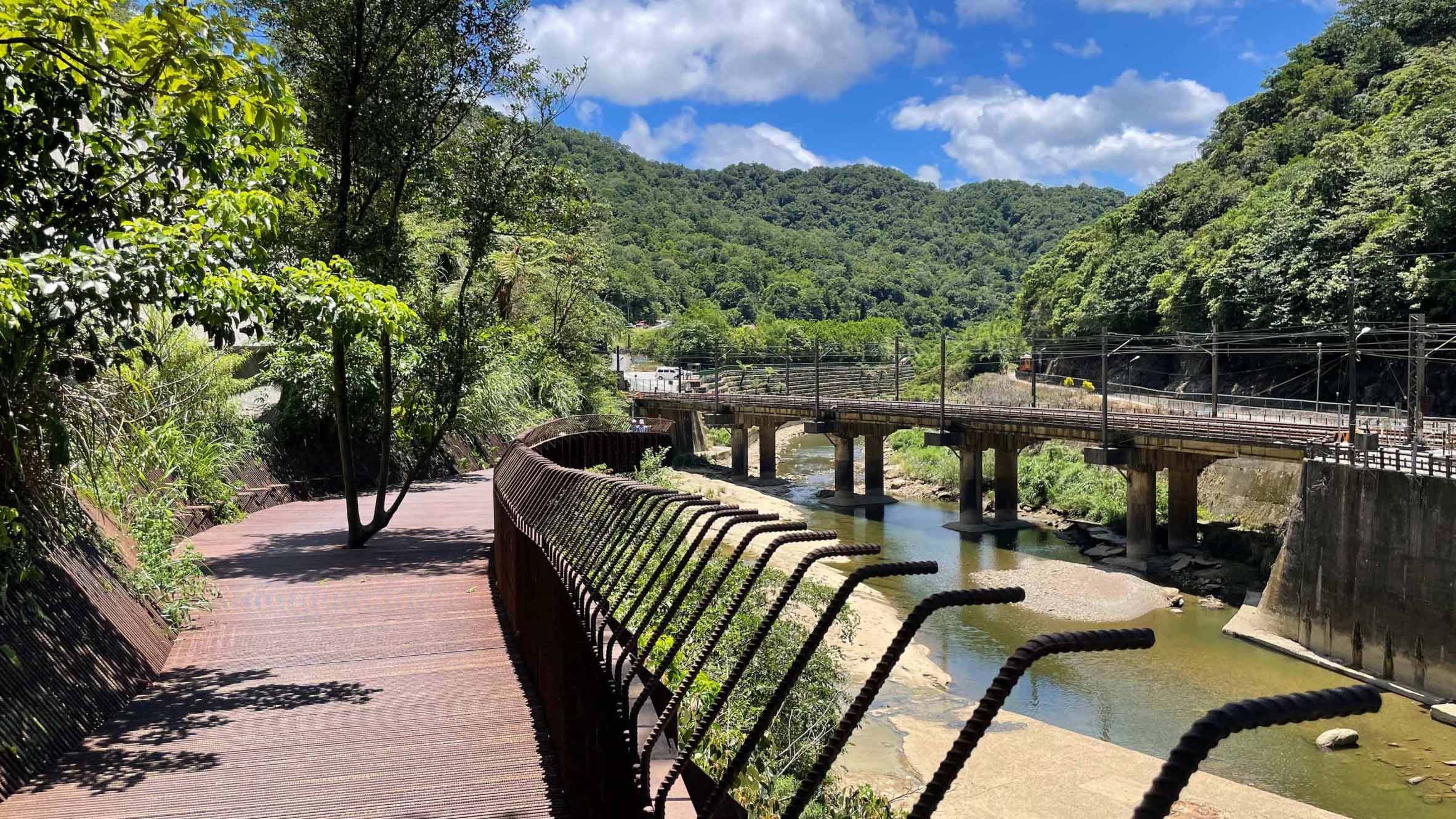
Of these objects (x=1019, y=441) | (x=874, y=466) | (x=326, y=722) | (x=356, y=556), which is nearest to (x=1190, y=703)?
(x=356, y=556)

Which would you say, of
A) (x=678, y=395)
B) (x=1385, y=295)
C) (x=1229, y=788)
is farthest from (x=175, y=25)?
(x=678, y=395)

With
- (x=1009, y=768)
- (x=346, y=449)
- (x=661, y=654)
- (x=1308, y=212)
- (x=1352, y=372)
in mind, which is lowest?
(x=1009, y=768)

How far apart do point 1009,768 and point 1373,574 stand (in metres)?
10.7

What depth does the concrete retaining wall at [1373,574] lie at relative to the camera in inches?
734

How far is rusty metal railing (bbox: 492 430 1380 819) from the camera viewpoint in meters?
1.53

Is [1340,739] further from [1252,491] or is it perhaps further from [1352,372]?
[1252,491]

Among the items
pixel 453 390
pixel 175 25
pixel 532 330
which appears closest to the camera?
pixel 175 25

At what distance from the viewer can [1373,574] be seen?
2019 centimetres

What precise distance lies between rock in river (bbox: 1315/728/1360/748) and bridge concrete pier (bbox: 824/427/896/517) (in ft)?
92.2

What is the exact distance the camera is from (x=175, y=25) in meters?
4.89

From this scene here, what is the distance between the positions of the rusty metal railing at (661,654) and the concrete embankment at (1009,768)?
7.96m

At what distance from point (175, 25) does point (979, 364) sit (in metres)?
87.1

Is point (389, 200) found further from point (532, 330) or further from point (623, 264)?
point (623, 264)

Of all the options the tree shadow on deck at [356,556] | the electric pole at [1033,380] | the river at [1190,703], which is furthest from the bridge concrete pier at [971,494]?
the tree shadow on deck at [356,556]
